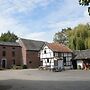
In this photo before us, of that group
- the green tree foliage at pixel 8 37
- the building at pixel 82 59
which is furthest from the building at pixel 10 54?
the green tree foliage at pixel 8 37

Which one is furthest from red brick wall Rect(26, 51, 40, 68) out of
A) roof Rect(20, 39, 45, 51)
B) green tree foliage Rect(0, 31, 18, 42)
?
green tree foliage Rect(0, 31, 18, 42)

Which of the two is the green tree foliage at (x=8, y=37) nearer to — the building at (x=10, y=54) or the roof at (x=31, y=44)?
the roof at (x=31, y=44)

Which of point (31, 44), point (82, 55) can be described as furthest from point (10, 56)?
point (82, 55)

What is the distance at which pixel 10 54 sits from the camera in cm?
7956

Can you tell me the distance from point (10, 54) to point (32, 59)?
249 inches

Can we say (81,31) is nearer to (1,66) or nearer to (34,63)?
(34,63)

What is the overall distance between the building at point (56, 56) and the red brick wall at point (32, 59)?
11.3 meters

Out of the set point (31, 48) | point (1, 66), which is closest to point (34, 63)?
point (31, 48)

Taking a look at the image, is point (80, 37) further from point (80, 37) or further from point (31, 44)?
point (31, 44)

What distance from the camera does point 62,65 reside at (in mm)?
64500

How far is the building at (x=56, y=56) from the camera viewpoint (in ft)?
211

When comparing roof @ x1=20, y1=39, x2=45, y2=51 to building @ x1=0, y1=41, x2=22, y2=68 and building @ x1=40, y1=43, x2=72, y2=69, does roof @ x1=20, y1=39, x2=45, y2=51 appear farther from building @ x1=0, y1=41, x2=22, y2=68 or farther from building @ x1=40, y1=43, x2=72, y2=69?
building @ x1=40, y1=43, x2=72, y2=69

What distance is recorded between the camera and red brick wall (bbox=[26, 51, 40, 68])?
7898 centimetres

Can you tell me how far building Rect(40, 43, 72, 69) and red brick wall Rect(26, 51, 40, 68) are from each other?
1132 cm
